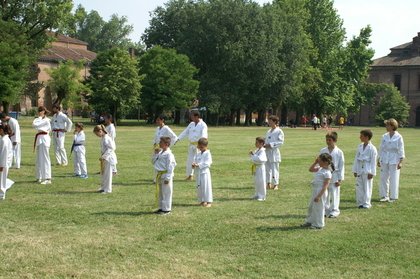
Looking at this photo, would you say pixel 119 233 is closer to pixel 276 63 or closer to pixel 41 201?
pixel 41 201

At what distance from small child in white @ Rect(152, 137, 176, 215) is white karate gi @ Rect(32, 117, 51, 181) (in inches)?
204

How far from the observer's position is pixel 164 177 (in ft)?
38.0

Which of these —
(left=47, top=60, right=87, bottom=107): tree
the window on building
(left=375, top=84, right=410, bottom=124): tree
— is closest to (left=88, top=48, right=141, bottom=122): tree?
(left=47, top=60, right=87, bottom=107): tree

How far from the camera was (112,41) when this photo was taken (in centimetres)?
13100

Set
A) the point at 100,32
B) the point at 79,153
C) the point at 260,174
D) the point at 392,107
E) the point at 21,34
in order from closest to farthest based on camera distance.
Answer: the point at 260,174 → the point at 79,153 → the point at 21,34 → the point at 392,107 → the point at 100,32

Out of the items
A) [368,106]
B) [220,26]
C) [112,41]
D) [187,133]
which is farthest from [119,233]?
→ [112,41]

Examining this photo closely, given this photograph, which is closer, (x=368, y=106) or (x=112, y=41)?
(x=368, y=106)

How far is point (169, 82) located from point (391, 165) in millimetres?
48232

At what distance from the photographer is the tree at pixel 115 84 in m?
57.4

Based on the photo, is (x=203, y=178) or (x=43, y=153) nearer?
(x=203, y=178)

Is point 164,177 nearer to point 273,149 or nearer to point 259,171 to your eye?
point 259,171

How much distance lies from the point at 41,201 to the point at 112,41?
12237 cm

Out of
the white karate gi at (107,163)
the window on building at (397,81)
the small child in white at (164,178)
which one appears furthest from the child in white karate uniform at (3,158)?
the window on building at (397,81)

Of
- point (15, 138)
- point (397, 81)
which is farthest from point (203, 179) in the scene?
point (397, 81)
